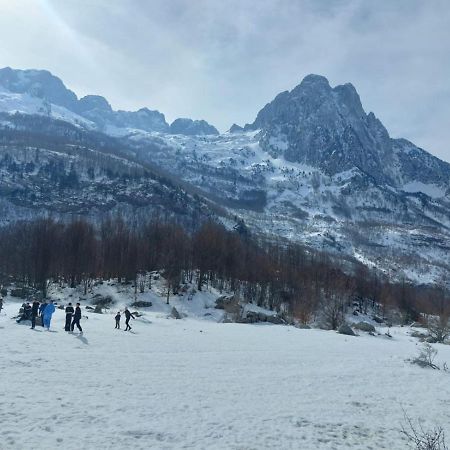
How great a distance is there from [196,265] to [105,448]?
250 ft

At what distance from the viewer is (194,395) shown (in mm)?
18734

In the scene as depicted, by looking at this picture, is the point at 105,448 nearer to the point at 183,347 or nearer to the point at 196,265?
the point at 183,347

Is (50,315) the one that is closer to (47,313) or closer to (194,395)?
(47,313)

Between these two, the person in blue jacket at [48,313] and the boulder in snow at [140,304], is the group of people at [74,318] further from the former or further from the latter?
the boulder in snow at [140,304]

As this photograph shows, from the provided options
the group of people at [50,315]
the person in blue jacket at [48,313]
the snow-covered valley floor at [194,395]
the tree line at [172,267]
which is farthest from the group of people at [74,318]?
the tree line at [172,267]

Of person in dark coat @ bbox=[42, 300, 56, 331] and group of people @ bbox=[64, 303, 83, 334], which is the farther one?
person in dark coat @ bbox=[42, 300, 56, 331]

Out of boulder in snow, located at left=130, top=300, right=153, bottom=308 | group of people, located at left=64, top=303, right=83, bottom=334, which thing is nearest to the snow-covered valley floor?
group of people, located at left=64, top=303, right=83, bottom=334

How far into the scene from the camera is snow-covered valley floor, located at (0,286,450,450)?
13.8 meters

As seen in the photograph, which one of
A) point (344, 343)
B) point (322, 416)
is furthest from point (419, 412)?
point (344, 343)

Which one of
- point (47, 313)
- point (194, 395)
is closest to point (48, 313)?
point (47, 313)

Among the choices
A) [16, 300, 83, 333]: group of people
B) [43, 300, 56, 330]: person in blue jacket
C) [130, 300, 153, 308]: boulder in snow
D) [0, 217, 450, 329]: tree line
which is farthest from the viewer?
[0, 217, 450, 329]: tree line

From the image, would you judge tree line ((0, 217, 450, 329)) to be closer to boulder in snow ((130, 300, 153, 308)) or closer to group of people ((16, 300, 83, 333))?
boulder in snow ((130, 300, 153, 308))

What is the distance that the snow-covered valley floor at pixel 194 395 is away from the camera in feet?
45.2

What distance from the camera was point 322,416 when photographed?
18.4m
